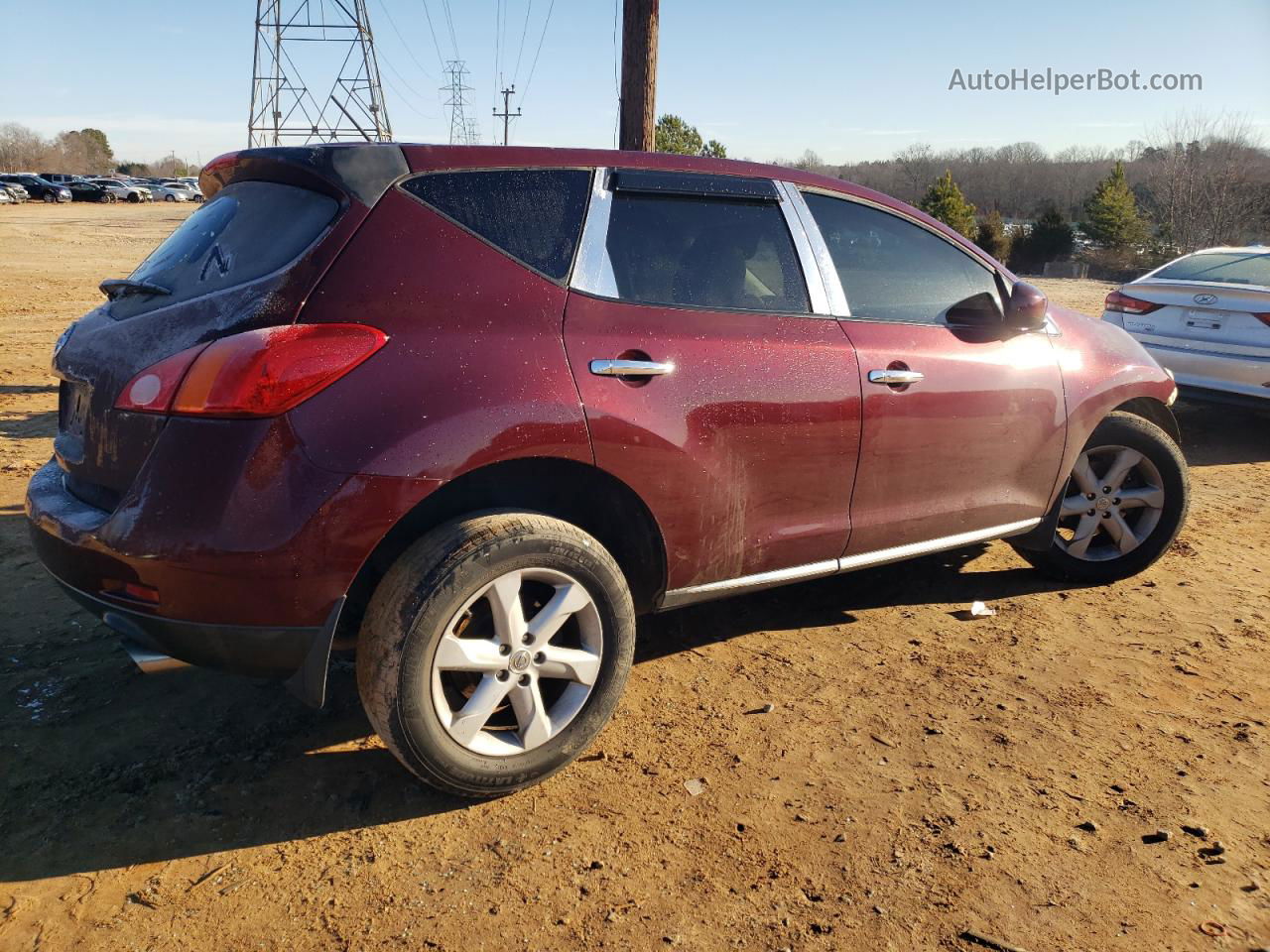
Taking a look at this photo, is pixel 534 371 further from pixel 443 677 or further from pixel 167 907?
pixel 167 907

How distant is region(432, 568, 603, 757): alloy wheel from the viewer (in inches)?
104

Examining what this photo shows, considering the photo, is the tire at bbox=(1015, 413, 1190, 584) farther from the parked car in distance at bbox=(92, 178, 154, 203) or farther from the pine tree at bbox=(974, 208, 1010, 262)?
the parked car in distance at bbox=(92, 178, 154, 203)

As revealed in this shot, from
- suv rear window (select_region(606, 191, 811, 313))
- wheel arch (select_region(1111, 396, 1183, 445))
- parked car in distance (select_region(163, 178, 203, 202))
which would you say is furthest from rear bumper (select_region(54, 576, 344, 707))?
parked car in distance (select_region(163, 178, 203, 202))

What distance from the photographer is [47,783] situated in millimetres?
2801

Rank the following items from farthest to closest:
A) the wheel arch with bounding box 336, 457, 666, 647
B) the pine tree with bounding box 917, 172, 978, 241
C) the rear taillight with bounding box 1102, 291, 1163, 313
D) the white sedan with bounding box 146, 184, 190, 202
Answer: the white sedan with bounding box 146, 184, 190, 202, the pine tree with bounding box 917, 172, 978, 241, the rear taillight with bounding box 1102, 291, 1163, 313, the wheel arch with bounding box 336, 457, 666, 647

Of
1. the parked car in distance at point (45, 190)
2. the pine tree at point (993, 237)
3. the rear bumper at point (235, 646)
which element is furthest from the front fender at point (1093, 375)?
the parked car in distance at point (45, 190)

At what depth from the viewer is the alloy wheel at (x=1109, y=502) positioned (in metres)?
4.42

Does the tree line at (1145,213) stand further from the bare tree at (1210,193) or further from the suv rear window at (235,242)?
the suv rear window at (235,242)

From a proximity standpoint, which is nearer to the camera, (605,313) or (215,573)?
(215,573)

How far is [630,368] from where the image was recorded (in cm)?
287

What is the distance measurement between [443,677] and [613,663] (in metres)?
0.50

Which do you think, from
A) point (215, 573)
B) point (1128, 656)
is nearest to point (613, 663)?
point (215, 573)

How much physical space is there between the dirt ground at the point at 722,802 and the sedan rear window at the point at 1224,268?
449 centimetres

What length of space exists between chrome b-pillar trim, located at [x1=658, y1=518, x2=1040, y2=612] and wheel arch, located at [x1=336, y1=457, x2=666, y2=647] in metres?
0.11
